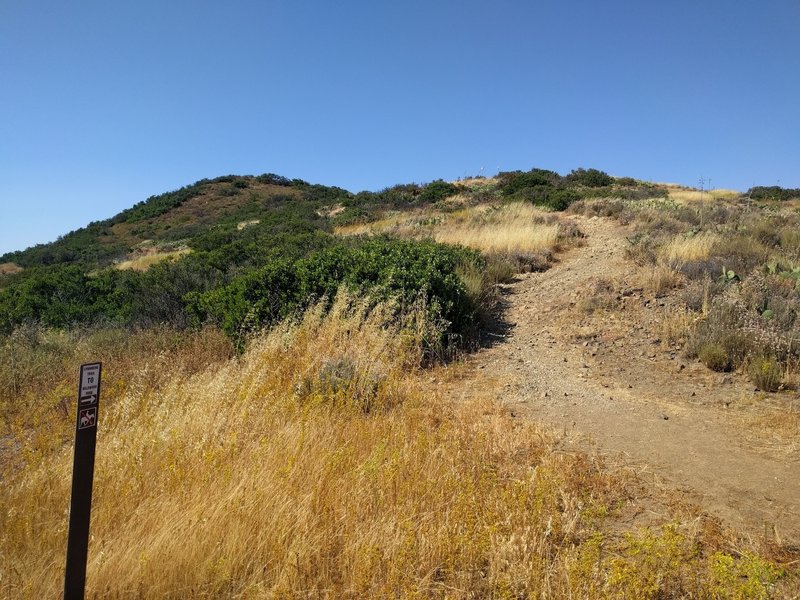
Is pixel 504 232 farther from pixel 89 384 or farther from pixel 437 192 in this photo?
pixel 437 192

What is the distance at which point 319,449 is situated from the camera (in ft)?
12.2

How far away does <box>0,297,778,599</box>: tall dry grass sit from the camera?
2.53 metres

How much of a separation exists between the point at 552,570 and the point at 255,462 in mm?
1916

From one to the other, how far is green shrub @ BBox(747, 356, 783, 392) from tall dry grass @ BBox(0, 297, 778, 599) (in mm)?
3063

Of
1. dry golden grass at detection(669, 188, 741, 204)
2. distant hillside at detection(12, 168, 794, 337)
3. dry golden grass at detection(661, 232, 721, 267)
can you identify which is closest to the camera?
distant hillside at detection(12, 168, 794, 337)

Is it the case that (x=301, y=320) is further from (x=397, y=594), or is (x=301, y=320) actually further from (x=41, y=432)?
(x=397, y=594)

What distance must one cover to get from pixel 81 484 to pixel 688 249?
10.7m

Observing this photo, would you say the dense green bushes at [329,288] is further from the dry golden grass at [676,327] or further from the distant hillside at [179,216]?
the distant hillside at [179,216]

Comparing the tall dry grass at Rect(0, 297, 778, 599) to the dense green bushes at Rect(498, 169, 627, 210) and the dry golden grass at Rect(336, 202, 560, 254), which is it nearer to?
the dry golden grass at Rect(336, 202, 560, 254)

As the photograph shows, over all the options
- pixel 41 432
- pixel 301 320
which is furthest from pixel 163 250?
pixel 41 432

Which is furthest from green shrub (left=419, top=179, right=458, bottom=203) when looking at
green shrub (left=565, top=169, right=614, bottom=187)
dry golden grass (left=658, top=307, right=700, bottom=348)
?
dry golden grass (left=658, top=307, right=700, bottom=348)

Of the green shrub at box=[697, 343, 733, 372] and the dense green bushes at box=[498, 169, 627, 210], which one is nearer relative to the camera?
the green shrub at box=[697, 343, 733, 372]

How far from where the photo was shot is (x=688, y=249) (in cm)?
1002

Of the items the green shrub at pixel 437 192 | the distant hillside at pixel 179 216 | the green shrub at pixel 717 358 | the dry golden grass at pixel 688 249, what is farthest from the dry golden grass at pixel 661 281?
the distant hillside at pixel 179 216
